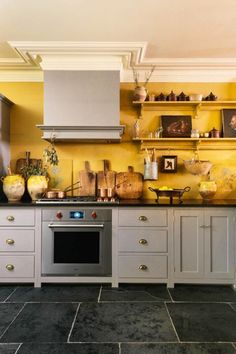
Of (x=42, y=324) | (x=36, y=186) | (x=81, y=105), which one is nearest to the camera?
(x=42, y=324)

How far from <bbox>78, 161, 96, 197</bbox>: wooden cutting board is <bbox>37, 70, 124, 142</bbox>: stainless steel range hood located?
0.50 m

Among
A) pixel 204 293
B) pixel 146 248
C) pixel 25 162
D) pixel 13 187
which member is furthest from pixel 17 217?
pixel 204 293

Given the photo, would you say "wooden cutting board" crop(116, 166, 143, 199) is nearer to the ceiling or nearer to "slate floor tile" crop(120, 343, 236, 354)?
the ceiling

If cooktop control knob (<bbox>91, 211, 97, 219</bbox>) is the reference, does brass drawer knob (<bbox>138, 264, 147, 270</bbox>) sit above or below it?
below

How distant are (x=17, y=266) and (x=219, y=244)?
6.80 ft

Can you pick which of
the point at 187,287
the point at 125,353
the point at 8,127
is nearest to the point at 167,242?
the point at 187,287

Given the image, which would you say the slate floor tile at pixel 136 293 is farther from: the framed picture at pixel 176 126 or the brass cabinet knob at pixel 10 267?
the framed picture at pixel 176 126

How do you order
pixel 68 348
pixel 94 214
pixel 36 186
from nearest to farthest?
1. pixel 68 348
2. pixel 94 214
3. pixel 36 186

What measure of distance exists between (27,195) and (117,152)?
1226 millimetres

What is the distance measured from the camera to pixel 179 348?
180 centimetres

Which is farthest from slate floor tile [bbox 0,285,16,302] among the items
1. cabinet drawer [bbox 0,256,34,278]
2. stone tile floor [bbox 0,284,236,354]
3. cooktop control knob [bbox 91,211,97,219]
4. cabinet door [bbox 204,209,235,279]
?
cabinet door [bbox 204,209,235,279]

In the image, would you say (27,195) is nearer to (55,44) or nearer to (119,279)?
(119,279)

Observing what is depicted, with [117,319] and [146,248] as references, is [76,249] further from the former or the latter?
[117,319]

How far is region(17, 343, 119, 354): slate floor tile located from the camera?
1760mm
